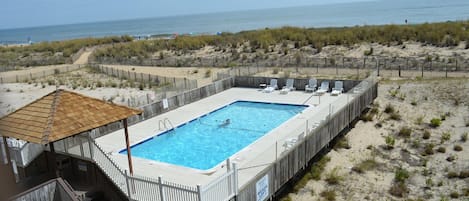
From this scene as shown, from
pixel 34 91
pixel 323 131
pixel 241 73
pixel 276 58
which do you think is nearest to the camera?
pixel 323 131

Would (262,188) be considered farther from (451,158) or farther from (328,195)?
(451,158)

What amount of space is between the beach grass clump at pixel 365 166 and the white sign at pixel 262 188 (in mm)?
4184

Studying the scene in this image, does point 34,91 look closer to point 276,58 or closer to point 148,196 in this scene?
point 276,58

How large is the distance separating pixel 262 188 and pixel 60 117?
18.4 feet

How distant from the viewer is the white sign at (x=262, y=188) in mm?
10203

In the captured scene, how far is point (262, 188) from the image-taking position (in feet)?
34.0

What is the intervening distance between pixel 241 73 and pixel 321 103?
8.49m

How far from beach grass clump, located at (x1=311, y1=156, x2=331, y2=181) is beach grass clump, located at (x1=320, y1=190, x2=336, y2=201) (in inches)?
36.6

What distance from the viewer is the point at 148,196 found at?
9516 mm

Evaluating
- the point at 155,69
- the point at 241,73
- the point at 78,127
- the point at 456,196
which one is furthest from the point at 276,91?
the point at 155,69

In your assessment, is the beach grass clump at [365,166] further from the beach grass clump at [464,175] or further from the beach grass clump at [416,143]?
the beach grass clump at [464,175]

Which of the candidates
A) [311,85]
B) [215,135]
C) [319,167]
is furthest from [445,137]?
[215,135]

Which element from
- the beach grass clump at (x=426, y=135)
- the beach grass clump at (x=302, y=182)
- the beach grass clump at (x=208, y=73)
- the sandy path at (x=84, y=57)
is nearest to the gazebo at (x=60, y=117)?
the beach grass clump at (x=302, y=182)

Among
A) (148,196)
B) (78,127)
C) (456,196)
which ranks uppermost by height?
(78,127)
